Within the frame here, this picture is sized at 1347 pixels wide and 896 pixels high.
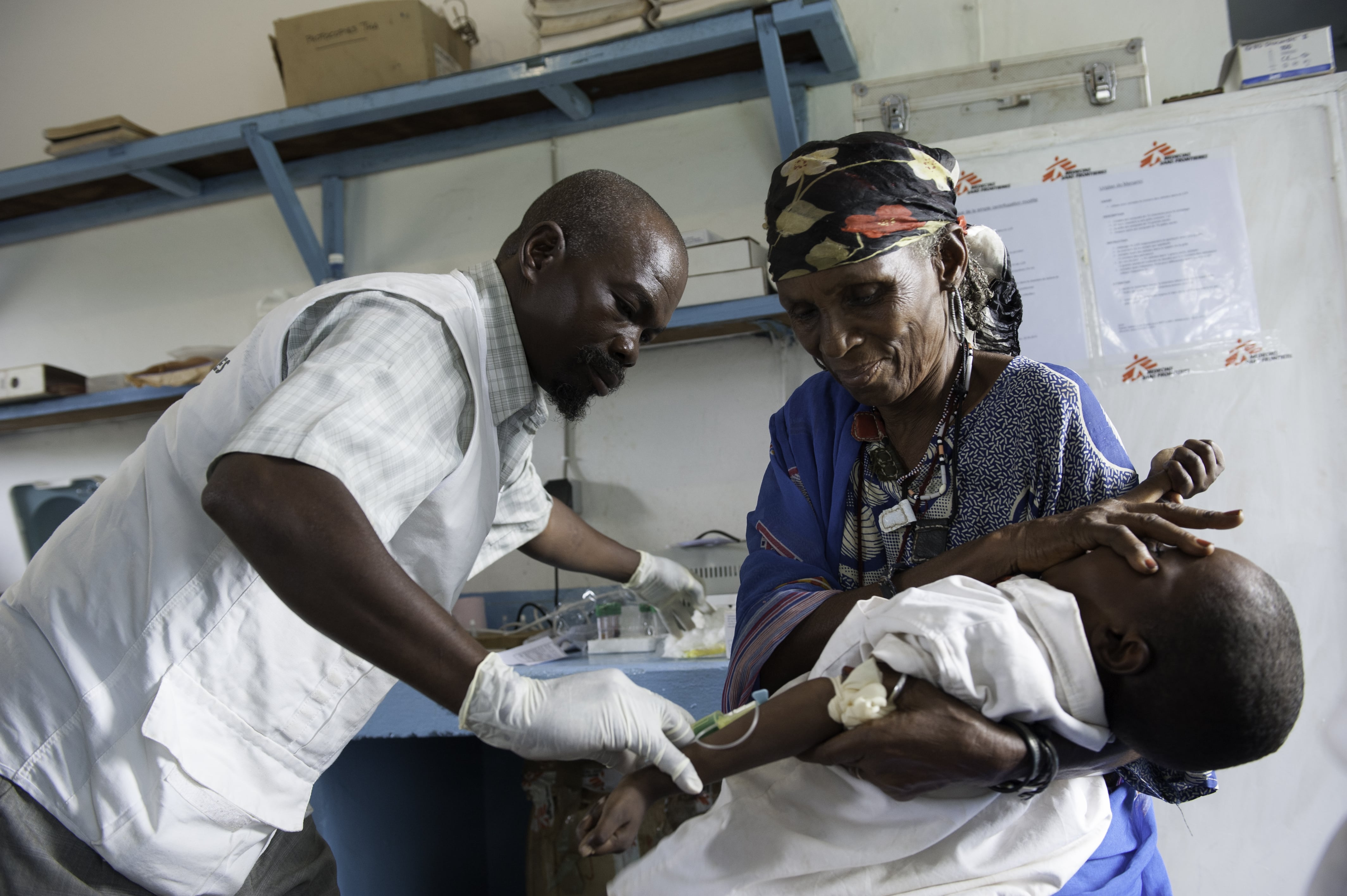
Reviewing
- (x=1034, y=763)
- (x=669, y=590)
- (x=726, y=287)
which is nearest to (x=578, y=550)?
(x=669, y=590)

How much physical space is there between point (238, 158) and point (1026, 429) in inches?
121

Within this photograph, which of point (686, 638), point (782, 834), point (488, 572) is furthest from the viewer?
point (488, 572)

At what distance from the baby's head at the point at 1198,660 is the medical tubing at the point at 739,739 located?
381 millimetres

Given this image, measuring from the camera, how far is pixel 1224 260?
188 cm

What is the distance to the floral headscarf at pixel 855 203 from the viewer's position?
1.09 metres

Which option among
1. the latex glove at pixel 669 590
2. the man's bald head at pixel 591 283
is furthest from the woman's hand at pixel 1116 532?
the latex glove at pixel 669 590

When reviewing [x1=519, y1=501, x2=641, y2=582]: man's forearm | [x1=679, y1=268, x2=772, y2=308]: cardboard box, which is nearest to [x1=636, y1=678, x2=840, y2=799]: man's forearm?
[x1=519, y1=501, x2=641, y2=582]: man's forearm

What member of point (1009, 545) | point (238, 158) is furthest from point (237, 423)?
point (238, 158)

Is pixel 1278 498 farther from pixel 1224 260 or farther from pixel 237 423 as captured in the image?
pixel 237 423

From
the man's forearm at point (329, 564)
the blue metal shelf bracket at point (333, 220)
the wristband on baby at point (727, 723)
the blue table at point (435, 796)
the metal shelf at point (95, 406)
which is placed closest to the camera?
the man's forearm at point (329, 564)

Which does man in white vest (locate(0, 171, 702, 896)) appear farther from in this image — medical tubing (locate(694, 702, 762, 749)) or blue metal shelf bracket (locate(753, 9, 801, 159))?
blue metal shelf bracket (locate(753, 9, 801, 159))

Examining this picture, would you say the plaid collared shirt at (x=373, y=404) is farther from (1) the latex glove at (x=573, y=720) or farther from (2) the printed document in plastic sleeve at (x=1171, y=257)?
(2) the printed document in plastic sleeve at (x=1171, y=257)

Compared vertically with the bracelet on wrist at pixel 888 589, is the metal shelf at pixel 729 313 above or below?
above

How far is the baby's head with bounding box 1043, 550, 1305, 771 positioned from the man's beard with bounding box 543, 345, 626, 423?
0.76 meters
